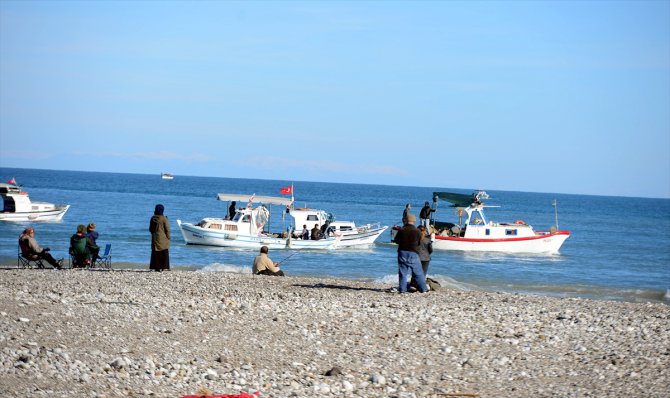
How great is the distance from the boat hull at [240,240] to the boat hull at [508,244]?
690cm

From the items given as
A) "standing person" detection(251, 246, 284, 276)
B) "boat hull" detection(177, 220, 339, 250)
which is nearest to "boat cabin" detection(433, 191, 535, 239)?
"boat hull" detection(177, 220, 339, 250)

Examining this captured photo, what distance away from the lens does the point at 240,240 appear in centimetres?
4419

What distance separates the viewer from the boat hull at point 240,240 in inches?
1731

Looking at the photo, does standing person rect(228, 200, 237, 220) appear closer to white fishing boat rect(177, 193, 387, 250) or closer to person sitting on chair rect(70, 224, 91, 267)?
white fishing boat rect(177, 193, 387, 250)

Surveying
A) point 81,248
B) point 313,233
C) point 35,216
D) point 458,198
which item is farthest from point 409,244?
point 35,216

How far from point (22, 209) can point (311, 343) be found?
1970 inches

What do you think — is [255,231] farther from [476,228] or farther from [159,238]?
[159,238]

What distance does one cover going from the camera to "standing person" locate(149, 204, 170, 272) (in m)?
21.7

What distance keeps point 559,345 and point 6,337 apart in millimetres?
8981

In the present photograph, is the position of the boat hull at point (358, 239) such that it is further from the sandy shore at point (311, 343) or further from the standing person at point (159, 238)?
the sandy shore at point (311, 343)

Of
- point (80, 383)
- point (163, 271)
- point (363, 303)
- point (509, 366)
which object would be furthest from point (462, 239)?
point (80, 383)

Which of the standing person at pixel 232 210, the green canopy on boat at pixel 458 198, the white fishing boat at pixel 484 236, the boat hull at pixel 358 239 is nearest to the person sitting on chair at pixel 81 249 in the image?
the standing person at pixel 232 210

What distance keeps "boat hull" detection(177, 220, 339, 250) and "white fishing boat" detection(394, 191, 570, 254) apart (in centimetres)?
712

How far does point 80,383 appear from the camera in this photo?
10672mm
